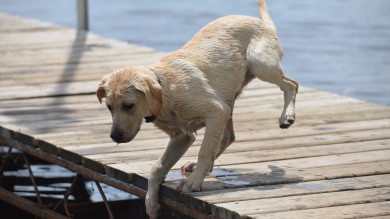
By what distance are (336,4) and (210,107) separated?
43.7ft

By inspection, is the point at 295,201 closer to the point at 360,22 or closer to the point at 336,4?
the point at 360,22

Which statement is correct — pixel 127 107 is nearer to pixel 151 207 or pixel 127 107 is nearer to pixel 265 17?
pixel 151 207

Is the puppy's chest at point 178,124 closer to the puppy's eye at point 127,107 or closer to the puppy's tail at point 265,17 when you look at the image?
the puppy's eye at point 127,107

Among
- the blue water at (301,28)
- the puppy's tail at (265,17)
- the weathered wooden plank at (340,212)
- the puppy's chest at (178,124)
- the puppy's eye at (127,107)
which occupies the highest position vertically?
the puppy's eye at (127,107)

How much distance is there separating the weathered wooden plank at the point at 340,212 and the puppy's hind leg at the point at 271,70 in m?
0.82

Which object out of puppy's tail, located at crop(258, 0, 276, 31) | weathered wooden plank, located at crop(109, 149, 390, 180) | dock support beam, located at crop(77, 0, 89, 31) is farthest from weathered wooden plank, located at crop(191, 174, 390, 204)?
dock support beam, located at crop(77, 0, 89, 31)

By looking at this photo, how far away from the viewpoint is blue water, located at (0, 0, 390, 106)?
1053 cm

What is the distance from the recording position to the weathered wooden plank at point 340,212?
12.0 feet

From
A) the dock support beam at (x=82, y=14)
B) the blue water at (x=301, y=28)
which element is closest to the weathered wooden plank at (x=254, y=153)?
the blue water at (x=301, y=28)

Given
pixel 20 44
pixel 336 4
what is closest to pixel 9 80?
pixel 20 44

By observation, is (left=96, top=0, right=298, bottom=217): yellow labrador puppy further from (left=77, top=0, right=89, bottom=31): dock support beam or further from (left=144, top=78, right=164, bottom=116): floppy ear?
(left=77, top=0, right=89, bottom=31): dock support beam

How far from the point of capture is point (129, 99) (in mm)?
3895

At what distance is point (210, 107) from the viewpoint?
4172mm

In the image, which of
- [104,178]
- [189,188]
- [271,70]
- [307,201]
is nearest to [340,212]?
[307,201]
